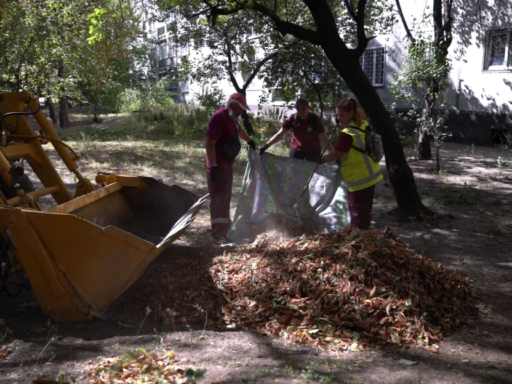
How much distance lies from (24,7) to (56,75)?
4.36 metres

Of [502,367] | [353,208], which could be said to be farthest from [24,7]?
[502,367]

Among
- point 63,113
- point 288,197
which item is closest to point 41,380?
point 288,197

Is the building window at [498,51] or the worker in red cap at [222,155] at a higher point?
the building window at [498,51]

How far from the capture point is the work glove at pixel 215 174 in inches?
245

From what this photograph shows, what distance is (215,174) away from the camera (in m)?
6.24

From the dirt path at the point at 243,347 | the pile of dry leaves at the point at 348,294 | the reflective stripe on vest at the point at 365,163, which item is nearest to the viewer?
the dirt path at the point at 243,347

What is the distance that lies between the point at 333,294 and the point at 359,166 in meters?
1.81

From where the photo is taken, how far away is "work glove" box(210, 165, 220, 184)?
6.23m

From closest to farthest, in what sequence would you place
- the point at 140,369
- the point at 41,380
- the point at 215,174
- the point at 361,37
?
the point at 41,380 → the point at 140,369 → the point at 215,174 → the point at 361,37

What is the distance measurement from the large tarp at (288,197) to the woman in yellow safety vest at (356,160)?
0.58m

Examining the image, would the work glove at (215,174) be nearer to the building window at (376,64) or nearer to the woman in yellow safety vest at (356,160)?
the woman in yellow safety vest at (356,160)

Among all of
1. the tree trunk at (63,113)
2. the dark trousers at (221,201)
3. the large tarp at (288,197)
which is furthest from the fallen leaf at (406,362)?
the tree trunk at (63,113)

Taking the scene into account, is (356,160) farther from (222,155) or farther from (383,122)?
(383,122)

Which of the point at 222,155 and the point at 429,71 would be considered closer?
the point at 222,155
